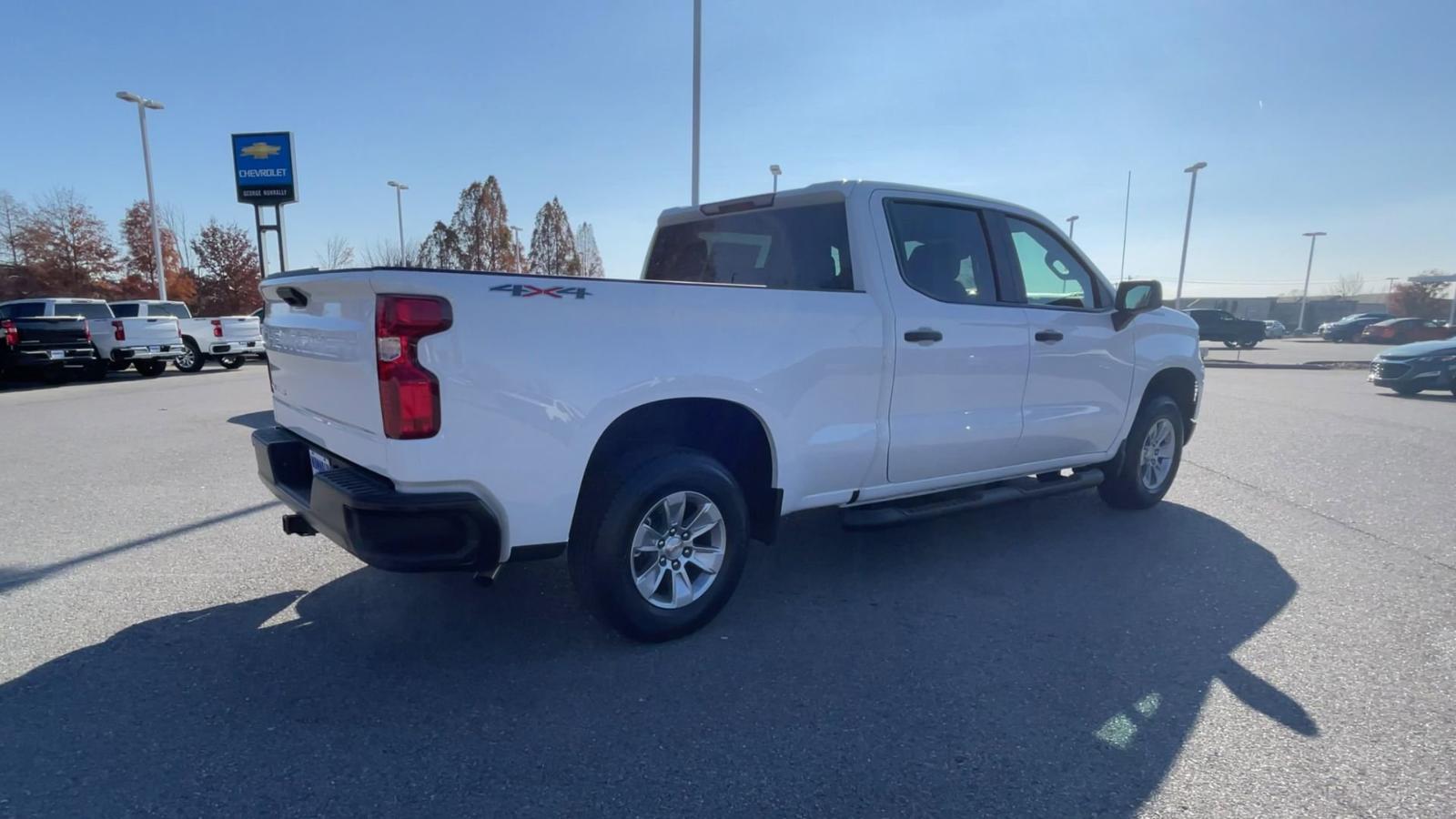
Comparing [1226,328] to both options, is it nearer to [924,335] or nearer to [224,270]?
[924,335]

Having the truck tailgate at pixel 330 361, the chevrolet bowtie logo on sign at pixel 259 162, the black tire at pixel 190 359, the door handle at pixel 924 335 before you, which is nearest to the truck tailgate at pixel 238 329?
the black tire at pixel 190 359

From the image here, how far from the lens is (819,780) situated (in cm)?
248

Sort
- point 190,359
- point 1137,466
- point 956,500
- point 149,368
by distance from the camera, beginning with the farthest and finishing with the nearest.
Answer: point 190,359, point 149,368, point 1137,466, point 956,500

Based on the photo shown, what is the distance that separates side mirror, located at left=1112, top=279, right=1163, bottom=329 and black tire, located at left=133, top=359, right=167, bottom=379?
19968 millimetres

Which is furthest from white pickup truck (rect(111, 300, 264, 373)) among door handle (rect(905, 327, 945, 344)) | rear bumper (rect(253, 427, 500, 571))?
door handle (rect(905, 327, 945, 344))

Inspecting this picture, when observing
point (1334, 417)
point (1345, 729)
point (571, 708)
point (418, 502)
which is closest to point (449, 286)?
point (418, 502)

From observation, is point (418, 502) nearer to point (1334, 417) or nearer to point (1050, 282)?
point (1050, 282)

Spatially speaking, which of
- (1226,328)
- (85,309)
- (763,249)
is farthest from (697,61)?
(1226,328)

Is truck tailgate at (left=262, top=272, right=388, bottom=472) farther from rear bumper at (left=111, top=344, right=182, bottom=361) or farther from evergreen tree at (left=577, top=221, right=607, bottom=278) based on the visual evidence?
evergreen tree at (left=577, top=221, right=607, bottom=278)

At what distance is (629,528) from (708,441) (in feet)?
2.33

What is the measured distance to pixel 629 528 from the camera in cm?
315

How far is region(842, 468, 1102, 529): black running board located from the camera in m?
3.94

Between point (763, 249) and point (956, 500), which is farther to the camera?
point (763, 249)

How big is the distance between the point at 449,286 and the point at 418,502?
0.76 meters
